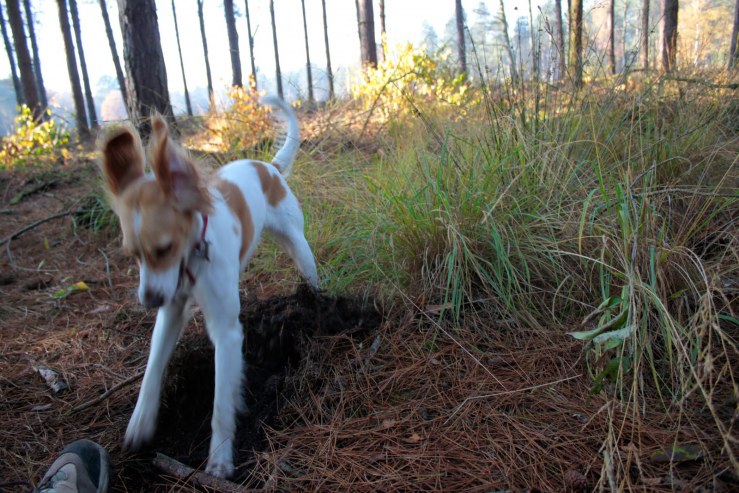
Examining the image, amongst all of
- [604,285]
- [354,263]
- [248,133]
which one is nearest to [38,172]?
[248,133]

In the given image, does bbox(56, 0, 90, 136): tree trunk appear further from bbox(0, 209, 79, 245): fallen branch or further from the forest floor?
the forest floor

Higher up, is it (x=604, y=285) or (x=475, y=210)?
(x=475, y=210)

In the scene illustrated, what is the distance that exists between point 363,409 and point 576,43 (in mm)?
2723

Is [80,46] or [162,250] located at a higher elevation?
[80,46]

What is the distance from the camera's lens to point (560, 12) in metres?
3.05

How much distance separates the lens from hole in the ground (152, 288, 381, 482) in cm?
179

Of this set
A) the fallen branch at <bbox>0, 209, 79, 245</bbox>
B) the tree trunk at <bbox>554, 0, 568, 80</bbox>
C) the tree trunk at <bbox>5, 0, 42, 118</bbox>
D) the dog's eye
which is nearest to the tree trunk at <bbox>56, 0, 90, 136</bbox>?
the tree trunk at <bbox>5, 0, 42, 118</bbox>

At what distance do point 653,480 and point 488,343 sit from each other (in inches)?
32.8

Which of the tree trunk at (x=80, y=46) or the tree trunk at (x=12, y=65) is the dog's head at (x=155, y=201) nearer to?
the tree trunk at (x=80, y=46)

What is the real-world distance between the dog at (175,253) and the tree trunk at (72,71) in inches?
526

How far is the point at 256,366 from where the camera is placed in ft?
7.02

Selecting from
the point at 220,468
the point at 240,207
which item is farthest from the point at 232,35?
the point at 220,468

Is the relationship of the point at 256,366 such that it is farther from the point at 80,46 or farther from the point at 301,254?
the point at 80,46

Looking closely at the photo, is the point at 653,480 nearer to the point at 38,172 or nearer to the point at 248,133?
the point at 248,133
